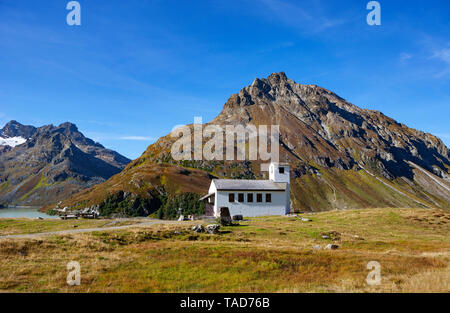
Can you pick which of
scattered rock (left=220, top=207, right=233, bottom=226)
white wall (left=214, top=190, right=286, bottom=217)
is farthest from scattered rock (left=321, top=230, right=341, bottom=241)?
white wall (left=214, top=190, right=286, bottom=217)

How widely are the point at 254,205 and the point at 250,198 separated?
1.74 metres

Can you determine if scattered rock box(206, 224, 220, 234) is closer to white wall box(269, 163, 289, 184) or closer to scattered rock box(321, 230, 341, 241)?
scattered rock box(321, 230, 341, 241)

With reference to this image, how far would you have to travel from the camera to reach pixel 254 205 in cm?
6644

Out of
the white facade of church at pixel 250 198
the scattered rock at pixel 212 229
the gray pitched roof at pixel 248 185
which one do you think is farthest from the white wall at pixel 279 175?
the scattered rock at pixel 212 229

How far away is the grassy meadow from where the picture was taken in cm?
1666

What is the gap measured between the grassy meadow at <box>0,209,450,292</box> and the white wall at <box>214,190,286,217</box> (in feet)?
91.0

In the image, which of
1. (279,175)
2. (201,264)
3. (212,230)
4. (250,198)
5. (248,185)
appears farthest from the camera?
(279,175)

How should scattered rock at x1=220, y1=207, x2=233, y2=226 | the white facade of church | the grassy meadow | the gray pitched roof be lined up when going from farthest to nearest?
the gray pitched roof
the white facade of church
scattered rock at x1=220, y1=207, x2=233, y2=226
the grassy meadow

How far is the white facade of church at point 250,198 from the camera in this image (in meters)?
65.2

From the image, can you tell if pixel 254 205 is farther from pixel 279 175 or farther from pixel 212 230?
pixel 212 230

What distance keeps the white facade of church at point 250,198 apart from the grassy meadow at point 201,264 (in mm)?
27882

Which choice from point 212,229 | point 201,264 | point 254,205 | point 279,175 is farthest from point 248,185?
point 201,264

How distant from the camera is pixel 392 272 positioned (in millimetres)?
20422
